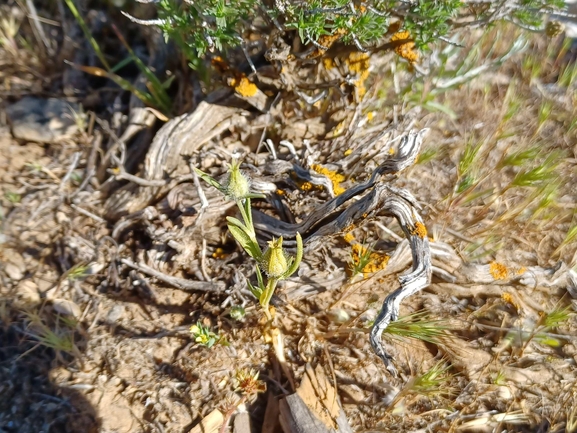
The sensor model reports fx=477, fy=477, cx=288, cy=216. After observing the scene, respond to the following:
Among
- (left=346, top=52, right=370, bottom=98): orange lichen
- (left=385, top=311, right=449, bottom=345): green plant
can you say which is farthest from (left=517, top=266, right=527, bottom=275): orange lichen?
(left=346, top=52, right=370, bottom=98): orange lichen

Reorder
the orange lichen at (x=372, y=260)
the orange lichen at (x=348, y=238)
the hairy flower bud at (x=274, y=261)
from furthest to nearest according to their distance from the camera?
the orange lichen at (x=348, y=238), the orange lichen at (x=372, y=260), the hairy flower bud at (x=274, y=261)

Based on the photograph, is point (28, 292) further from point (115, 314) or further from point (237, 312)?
point (237, 312)

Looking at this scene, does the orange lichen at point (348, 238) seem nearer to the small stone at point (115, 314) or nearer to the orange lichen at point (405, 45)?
the orange lichen at point (405, 45)

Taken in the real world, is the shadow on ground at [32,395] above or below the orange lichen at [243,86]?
below

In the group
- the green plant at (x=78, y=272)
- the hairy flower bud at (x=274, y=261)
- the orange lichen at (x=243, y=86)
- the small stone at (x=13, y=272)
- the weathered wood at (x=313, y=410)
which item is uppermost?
the orange lichen at (x=243, y=86)

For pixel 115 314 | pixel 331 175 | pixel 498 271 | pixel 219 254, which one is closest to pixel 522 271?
pixel 498 271

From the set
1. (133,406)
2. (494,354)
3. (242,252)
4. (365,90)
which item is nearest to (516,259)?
A: (494,354)

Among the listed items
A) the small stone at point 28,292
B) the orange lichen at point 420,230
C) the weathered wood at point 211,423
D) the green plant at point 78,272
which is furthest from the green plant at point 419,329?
the small stone at point 28,292
